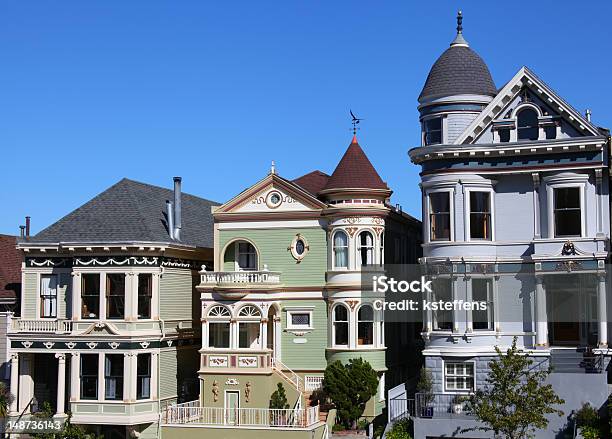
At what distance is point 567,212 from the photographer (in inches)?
1404

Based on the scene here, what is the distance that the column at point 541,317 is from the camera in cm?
3569

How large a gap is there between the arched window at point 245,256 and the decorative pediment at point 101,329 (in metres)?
6.17

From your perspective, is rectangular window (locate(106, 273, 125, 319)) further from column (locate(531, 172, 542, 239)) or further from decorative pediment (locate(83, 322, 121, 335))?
column (locate(531, 172, 542, 239))

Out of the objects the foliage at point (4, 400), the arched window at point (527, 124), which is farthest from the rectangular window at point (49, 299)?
the arched window at point (527, 124)

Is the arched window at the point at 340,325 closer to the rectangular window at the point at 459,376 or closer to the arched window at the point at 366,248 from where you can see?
the arched window at the point at 366,248

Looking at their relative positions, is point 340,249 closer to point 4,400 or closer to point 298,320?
point 298,320

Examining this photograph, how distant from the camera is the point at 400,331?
4344cm

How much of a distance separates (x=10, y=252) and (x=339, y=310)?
762 inches

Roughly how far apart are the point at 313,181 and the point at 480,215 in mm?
9532

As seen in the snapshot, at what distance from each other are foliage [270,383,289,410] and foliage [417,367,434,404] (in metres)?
5.71

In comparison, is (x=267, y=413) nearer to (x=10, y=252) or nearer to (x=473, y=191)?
(x=473, y=191)

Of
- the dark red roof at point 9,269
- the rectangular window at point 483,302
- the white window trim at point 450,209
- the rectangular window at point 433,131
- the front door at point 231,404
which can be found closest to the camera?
the rectangular window at point 483,302

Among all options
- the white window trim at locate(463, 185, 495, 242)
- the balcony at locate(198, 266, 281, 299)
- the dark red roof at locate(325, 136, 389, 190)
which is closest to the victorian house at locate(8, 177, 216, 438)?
the balcony at locate(198, 266, 281, 299)

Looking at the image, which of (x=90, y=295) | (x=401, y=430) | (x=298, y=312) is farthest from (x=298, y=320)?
(x=90, y=295)
